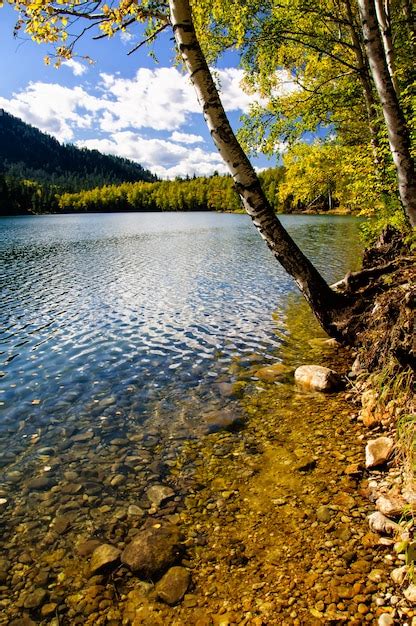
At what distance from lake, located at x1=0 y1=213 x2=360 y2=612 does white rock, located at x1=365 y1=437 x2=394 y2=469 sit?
104 inches

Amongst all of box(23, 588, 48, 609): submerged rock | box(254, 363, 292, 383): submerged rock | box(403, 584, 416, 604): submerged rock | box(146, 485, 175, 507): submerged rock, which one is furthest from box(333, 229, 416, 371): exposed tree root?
box(23, 588, 48, 609): submerged rock

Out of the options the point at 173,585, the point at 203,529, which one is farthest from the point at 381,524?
the point at 173,585

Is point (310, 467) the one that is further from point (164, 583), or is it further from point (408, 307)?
point (408, 307)

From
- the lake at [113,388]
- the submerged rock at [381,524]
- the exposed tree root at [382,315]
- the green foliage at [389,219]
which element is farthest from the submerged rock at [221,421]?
the green foliage at [389,219]

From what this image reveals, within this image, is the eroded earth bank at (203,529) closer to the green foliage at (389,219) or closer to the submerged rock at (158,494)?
the submerged rock at (158,494)

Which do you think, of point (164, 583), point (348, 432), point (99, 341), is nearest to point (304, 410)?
point (348, 432)

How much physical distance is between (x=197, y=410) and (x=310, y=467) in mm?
3089

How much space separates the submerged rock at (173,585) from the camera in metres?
4.05

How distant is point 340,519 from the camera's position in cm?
468

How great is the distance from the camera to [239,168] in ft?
26.3

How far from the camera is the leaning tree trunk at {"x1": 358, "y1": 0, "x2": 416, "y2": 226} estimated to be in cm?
819

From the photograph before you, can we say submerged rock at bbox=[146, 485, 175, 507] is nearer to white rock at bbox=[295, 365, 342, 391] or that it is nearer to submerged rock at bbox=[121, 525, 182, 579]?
submerged rock at bbox=[121, 525, 182, 579]

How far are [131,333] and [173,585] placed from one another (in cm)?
1043

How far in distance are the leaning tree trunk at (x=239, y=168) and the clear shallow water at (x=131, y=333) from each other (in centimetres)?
290
